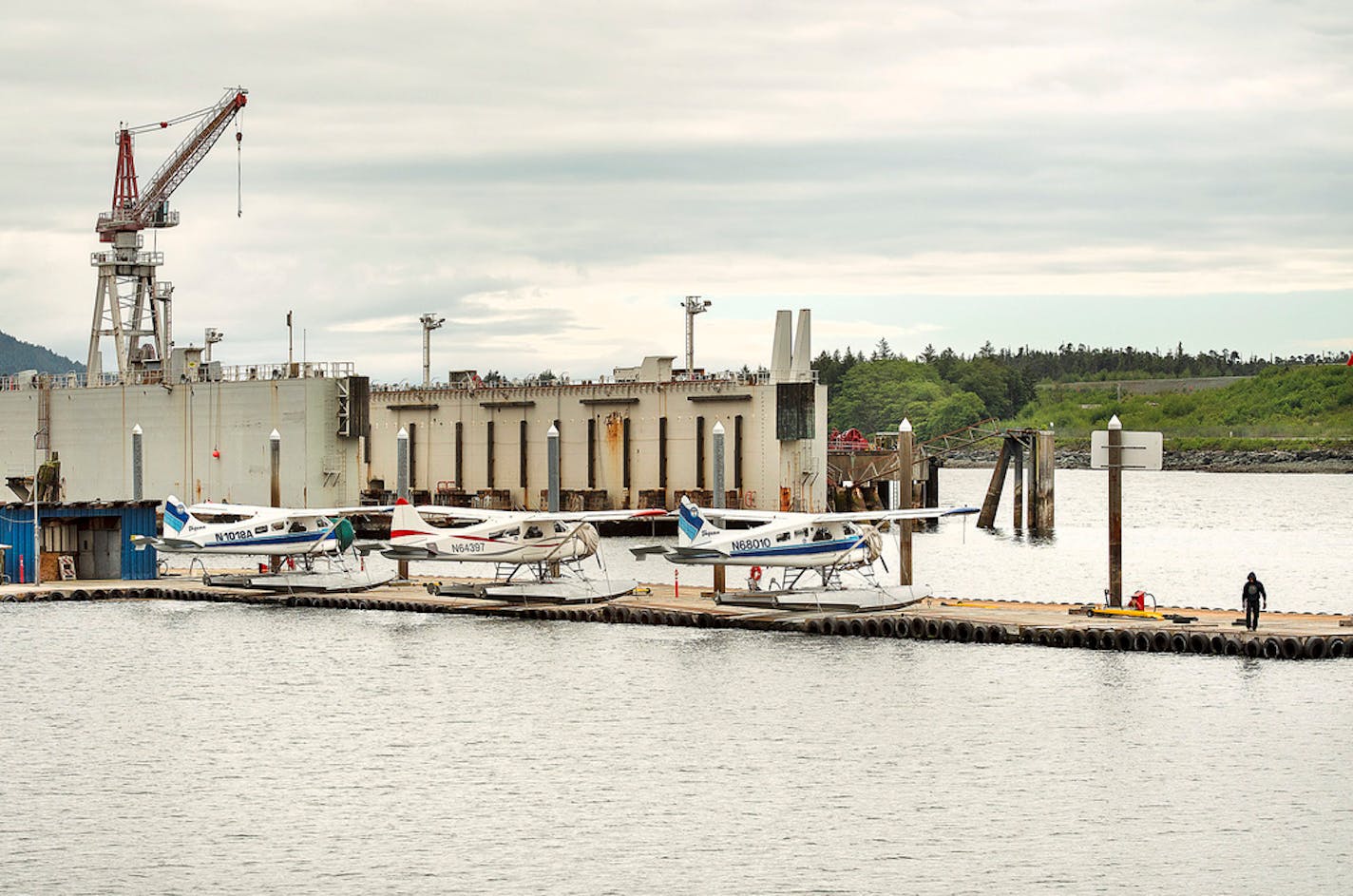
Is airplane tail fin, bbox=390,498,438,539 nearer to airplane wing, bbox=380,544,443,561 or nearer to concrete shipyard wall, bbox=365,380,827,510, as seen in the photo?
airplane wing, bbox=380,544,443,561

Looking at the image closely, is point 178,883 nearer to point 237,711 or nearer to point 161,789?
point 161,789

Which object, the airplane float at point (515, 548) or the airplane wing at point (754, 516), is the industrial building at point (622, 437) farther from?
the airplane wing at point (754, 516)

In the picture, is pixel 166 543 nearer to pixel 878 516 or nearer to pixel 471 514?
pixel 471 514

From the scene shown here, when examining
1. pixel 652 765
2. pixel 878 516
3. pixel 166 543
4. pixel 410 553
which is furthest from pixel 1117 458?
pixel 166 543

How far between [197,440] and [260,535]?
39717mm

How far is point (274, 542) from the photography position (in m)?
55.5

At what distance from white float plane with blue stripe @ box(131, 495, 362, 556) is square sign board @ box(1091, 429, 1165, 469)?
24364 millimetres

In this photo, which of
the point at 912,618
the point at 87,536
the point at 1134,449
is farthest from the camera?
the point at 87,536

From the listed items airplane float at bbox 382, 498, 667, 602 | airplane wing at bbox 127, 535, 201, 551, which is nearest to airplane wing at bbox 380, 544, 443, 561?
airplane float at bbox 382, 498, 667, 602

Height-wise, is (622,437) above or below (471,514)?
above

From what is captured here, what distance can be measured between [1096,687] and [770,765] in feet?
34.5

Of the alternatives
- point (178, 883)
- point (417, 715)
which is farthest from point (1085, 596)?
point (178, 883)

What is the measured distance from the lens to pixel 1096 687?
132ft

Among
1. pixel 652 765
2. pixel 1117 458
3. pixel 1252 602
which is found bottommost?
pixel 652 765
